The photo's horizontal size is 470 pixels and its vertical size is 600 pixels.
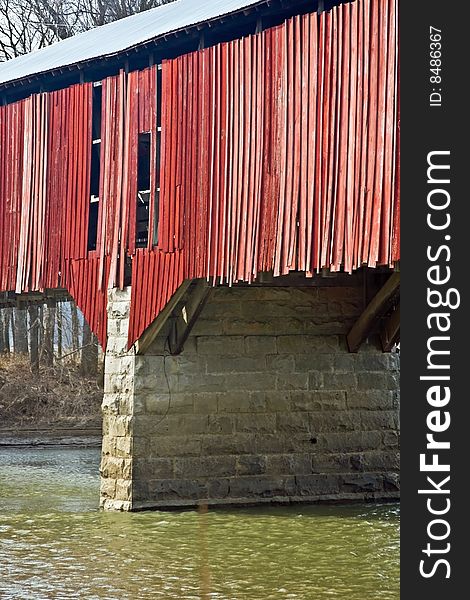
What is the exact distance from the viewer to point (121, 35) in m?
16.1

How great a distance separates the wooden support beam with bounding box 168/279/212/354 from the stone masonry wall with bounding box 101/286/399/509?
0.46 feet

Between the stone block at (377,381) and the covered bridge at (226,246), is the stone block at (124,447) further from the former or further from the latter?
the stone block at (377,381)

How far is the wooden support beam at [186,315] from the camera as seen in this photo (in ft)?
44.2

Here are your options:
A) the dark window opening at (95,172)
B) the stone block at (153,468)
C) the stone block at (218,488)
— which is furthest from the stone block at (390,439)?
the dark window opening at (95,172)

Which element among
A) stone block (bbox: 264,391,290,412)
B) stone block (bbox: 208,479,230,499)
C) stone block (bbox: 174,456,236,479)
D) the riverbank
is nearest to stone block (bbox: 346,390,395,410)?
stone block (bbox: 264,391,290,412)

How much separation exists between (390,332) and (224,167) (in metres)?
2.93

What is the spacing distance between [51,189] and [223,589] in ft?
23.0

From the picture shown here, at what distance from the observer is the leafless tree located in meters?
29.5

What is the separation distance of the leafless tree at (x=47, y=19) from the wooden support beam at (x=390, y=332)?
16.3 metres

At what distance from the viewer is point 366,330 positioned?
14227 millimetres

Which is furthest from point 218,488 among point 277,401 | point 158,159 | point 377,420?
point 158,159

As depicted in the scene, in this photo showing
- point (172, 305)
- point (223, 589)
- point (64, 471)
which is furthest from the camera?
point (64, 471)

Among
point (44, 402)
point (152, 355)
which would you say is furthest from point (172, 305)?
point (44, 402)

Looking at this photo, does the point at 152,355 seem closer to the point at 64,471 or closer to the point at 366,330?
the point at 366,330
